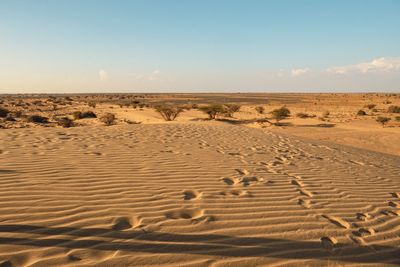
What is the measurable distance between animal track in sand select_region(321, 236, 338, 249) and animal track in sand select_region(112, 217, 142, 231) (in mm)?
1820

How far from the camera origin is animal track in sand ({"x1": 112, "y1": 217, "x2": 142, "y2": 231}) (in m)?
3.40

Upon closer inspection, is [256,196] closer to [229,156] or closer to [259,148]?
[229,156]

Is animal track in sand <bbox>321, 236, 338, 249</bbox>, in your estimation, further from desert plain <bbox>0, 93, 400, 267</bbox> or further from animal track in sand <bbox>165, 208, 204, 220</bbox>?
animal track in sand <bbox>165, 208, 204, 220</bbox>

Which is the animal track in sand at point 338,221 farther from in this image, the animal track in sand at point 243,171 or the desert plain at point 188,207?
the animal track in sand at point 243,171

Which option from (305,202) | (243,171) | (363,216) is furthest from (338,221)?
(243,171)

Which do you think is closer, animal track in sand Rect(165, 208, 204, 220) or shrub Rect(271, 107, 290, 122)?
animal track in sand Rect(165, 208, 204, 220)

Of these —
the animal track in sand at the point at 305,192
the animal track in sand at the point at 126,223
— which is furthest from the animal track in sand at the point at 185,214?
the animal track in sand at the point at 305,192

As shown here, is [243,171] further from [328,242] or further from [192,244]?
[192,244]

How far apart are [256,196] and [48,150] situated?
445cm

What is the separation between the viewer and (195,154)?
24.3 feet

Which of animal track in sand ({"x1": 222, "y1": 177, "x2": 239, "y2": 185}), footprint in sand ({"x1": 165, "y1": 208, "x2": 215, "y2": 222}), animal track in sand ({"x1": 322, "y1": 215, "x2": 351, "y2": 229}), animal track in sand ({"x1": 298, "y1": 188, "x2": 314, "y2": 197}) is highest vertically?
footprint in sand ({"x1": 165, "y1": 208, "x2": 215, "y2": 222})

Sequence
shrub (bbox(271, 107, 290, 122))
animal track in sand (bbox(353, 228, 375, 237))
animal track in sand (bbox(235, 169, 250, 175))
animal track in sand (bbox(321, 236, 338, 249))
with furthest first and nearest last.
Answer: shrub (bbox(271, 107, 290, 122)), animal track in sand (bbox(235, 169, 250, 175)), animal track in sand (bbox(353, 228, 375, 237)), animal track in sand (bbox(321, 236, 338, 249))

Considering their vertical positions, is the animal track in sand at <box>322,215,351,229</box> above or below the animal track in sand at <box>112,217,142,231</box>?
below

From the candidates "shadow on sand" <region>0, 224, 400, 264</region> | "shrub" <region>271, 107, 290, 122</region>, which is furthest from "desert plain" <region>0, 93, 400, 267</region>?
"shrub" <region>271, 107, 290, 122</region>
